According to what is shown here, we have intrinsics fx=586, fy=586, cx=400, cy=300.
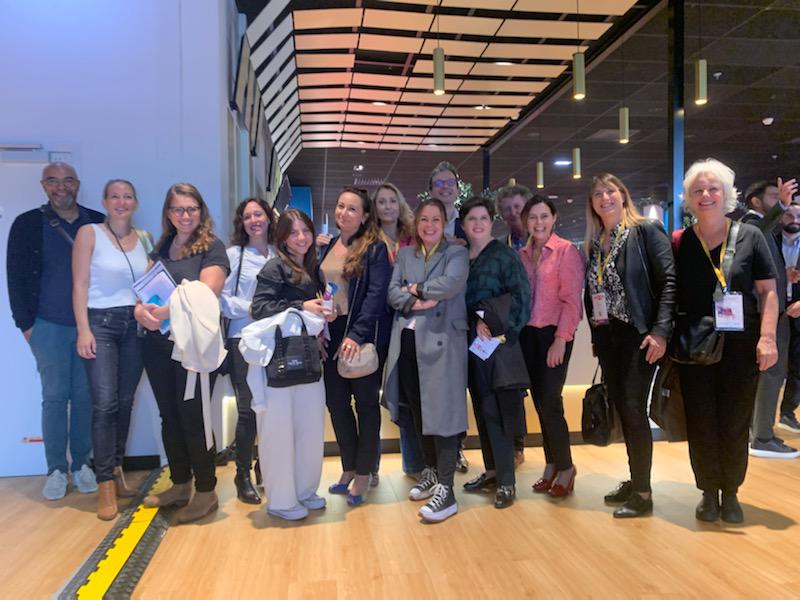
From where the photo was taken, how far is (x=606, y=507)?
298cm

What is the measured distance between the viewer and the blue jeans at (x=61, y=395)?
10.5ft

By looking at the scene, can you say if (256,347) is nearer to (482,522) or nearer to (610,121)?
(482,522)

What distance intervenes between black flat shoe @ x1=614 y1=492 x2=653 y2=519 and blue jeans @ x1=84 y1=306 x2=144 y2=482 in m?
2.54

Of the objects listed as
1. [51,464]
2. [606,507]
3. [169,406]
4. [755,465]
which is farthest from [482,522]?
[51,464]

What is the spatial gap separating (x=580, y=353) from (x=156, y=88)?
11.5 feet

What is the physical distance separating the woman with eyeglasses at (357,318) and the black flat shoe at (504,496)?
662 mm

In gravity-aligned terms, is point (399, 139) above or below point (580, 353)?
above

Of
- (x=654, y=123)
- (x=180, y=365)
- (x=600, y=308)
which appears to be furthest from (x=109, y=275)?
(x=654, y=123)

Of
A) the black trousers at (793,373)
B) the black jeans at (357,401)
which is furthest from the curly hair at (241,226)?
the black trousers at (793,373)

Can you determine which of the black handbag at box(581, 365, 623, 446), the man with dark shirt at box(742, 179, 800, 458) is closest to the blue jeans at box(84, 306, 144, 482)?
the black handbag at box(581, 365, 623, 446)

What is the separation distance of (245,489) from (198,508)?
287 mm

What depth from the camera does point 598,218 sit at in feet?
9.81

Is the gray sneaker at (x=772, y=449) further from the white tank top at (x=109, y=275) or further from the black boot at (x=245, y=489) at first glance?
the white tank top at (x=109, y=275)

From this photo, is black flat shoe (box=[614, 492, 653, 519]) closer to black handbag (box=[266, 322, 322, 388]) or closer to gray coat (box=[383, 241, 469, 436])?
gray coat (box=[383, 241, 469, 436])
